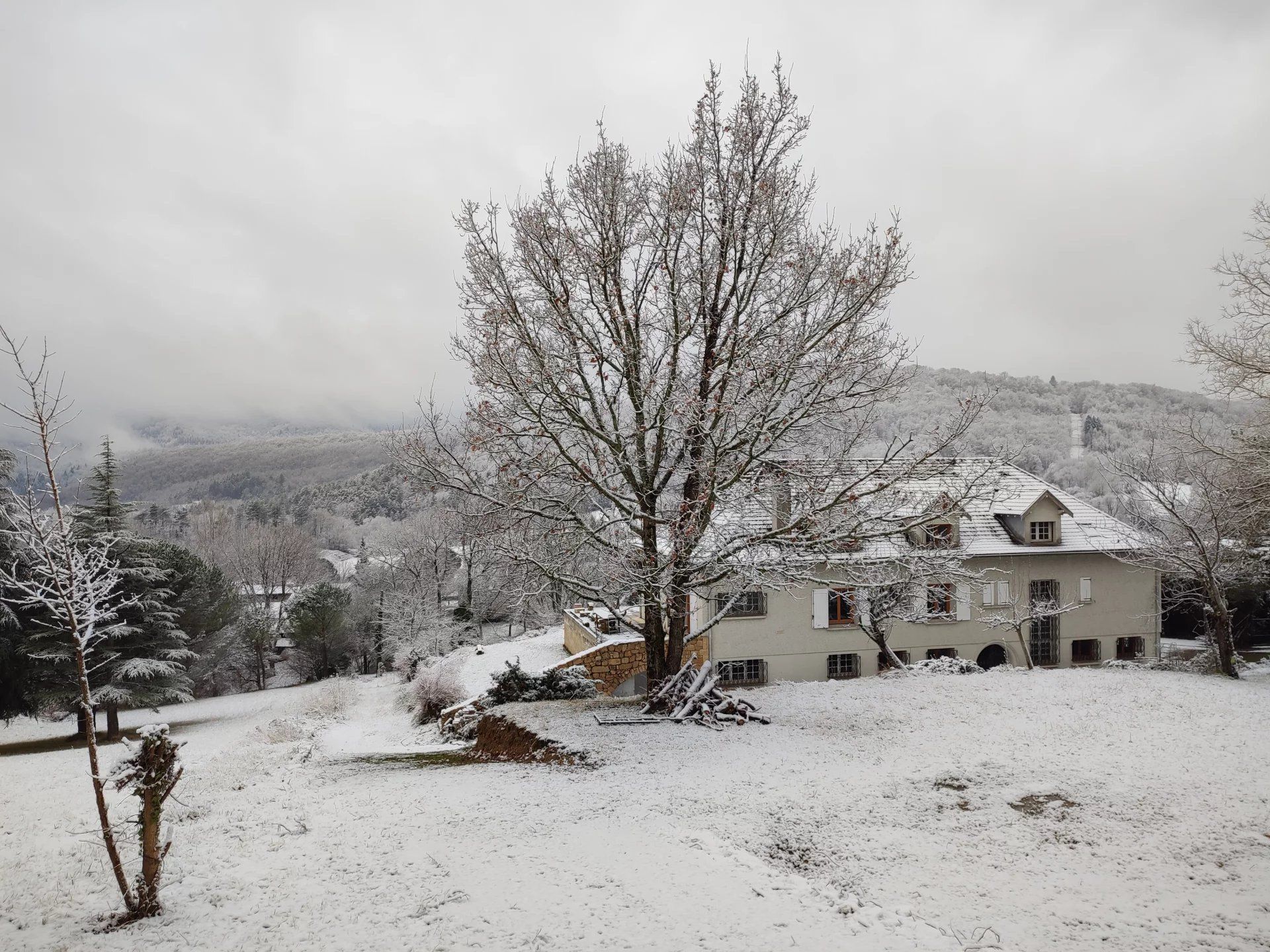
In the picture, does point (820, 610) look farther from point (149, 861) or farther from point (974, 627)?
point (149, 861)

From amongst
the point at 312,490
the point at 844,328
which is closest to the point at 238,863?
the point at 844,328

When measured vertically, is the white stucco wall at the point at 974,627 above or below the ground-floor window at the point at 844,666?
above

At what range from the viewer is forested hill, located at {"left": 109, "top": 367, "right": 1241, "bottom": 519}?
1224 cm

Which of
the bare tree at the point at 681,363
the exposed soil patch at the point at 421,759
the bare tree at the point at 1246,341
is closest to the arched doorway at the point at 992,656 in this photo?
the bare tree at the point at 1246,341

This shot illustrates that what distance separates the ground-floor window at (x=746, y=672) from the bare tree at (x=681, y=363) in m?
12.1

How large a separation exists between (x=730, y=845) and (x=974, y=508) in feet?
23.1

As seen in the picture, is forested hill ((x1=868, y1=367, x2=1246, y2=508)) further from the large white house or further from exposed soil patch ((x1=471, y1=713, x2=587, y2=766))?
exposed soil patch ((x1=471, y1=713, x2=587, y2=766))

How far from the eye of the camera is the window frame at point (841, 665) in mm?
21250

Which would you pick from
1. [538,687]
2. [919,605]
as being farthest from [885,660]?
[538,687]

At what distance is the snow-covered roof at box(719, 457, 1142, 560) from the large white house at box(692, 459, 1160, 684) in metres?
0.07

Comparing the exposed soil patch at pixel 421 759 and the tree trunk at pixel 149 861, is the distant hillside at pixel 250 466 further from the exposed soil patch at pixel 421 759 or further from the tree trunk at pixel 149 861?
the tree trunk at pixel 149 861

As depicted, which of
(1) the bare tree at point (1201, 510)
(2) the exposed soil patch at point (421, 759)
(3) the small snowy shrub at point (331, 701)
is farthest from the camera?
(3) the small snowy shrub at point (331, 701)

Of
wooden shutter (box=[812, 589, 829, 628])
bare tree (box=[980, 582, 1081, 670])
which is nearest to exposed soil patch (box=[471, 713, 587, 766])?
wooden shutter (box=[812, 589, 829, 628])

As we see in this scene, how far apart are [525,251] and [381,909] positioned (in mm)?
7357
